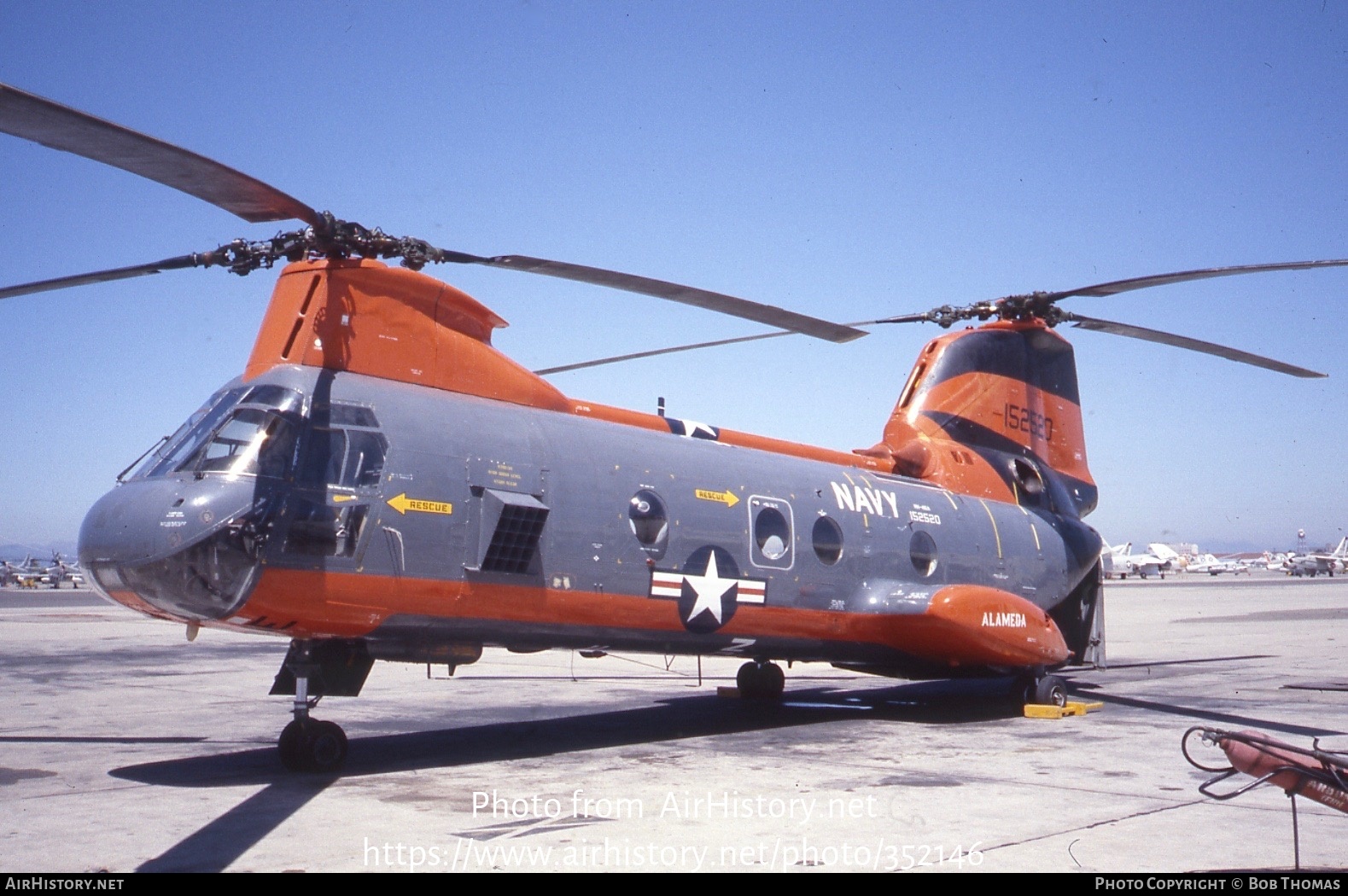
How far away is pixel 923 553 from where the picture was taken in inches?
577

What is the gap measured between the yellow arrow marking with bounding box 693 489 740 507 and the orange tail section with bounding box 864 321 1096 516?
4.24 meters

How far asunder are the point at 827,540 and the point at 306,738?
6507mm

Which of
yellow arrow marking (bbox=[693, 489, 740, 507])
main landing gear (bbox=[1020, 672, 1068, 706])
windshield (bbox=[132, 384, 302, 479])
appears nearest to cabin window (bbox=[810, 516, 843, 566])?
yellow arrow marking (bbox=[693, 489, 740, 507])

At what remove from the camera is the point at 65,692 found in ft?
51.9

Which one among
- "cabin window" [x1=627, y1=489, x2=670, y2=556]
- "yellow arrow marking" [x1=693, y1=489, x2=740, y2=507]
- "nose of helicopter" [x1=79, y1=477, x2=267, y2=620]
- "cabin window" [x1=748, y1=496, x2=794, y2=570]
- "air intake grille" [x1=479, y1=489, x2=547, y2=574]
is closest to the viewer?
"nose of helicopter" [x1=79, y1=477, x2=267, y2=620]

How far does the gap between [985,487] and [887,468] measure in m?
1.77

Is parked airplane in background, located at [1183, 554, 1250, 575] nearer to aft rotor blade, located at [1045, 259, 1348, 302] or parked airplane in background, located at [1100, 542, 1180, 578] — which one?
parked airplane in background, located at [1100, 542, 1180, 578]

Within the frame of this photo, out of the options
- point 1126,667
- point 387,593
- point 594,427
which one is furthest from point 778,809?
point 1126,667

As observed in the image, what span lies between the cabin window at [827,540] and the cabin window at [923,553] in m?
1.39

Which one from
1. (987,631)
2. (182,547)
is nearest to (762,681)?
(987,631)

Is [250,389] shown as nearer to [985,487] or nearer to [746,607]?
[746,607]

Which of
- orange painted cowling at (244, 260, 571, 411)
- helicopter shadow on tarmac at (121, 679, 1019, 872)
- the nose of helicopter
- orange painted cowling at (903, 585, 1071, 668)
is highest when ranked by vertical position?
orange painted cowling at (244, 260, 571, 411)

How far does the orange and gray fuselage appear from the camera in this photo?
8914mm

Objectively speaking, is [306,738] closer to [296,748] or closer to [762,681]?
[296,748]
